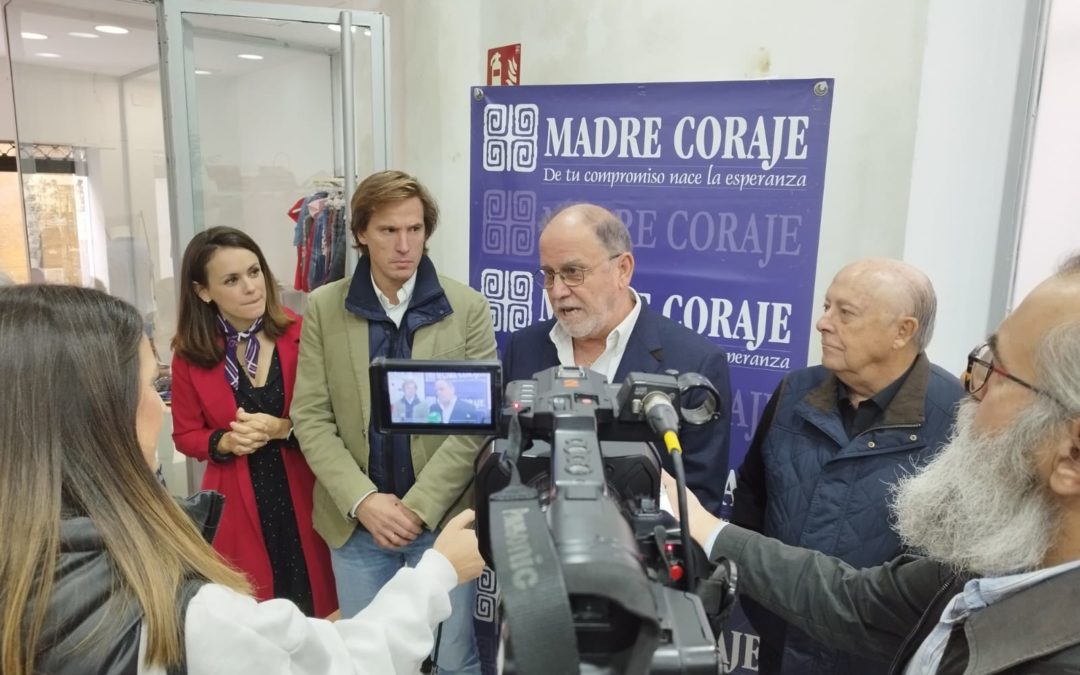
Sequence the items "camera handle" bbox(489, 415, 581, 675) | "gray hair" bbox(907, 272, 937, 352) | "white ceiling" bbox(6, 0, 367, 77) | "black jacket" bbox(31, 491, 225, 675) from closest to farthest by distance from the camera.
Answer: "camera handle" bbox(489, 415, 581, 675) → "black jacket" bbox(31, 491, 225, 675) → "gray hair" bbox(907, 272, 937, 352) → "white ceiling" bbox(6, 0, 367, 77)

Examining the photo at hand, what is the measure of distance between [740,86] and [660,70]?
529mm

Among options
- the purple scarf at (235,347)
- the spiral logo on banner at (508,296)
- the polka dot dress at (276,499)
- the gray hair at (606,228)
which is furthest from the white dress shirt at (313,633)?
the spiral logo on banner at (508,296)

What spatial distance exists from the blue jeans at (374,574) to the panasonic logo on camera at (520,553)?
141cm

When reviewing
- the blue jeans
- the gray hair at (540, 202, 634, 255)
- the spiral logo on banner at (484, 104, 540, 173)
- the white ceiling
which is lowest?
the blue jeans

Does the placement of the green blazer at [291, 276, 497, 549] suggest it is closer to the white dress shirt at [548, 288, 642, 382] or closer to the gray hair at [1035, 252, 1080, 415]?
the white dress shirt at [548, 288, 642, 382]

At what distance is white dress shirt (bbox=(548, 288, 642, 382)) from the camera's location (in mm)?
1626

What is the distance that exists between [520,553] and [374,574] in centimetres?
156

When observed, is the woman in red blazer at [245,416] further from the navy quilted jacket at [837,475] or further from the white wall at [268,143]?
the navy quilted jacket at [837,475]

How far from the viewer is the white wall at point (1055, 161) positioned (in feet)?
5.99

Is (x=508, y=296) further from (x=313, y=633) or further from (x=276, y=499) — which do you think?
(x=313, y=633)

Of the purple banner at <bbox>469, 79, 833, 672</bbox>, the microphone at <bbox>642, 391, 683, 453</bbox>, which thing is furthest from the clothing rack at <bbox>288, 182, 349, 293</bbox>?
the microphone at <bbox>642, 391, 683, 453</bbox>

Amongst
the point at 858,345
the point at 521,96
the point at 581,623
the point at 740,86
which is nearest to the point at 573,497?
the point at 581,623

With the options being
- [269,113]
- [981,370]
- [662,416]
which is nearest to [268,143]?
[269,113]

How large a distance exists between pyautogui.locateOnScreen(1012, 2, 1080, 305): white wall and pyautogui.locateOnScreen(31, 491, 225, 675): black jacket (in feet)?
7.08
